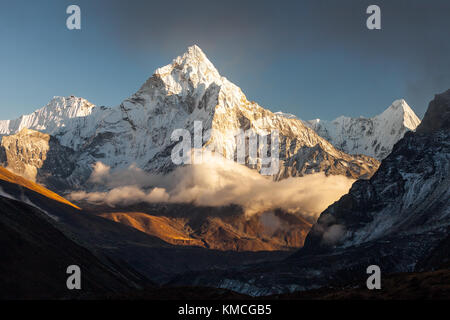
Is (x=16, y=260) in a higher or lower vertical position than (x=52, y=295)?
higher
